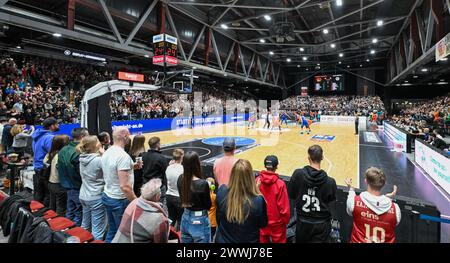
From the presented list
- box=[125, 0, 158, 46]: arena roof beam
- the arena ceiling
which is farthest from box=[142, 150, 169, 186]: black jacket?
box=[125, 0, 158, 46]: arena roof beam

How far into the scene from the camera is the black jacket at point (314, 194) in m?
2.75

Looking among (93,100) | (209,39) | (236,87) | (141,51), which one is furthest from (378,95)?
(93,100)

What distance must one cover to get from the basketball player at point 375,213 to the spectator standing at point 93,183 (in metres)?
3.45

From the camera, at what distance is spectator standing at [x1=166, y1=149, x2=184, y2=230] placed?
12.3ft

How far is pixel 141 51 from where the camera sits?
18266mm

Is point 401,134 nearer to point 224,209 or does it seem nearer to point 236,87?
point 224,209

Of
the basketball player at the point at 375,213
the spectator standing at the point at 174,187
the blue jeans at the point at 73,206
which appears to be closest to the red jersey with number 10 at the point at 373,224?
the basketball player at the point at 375,213

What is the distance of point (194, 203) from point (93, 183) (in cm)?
190

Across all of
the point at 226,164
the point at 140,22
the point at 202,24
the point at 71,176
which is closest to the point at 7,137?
the point at 71,176

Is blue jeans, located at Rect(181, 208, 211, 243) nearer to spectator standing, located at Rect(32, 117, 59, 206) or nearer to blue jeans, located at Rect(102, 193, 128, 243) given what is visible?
blue jeans, located at Rect(102, 193, 128, 243)

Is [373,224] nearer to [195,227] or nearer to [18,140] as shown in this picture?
[195,227]

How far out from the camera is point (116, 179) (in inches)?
140
